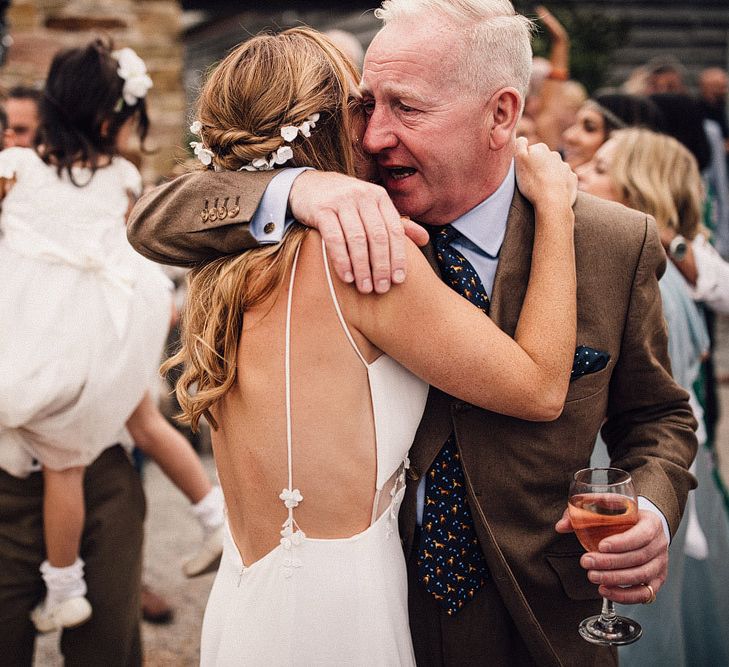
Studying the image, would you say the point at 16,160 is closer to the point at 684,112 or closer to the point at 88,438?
the point at 88,438

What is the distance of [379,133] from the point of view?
187 cm

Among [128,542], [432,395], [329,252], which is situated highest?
[329,252]

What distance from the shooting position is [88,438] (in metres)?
2.81

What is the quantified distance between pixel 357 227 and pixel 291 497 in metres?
0.55

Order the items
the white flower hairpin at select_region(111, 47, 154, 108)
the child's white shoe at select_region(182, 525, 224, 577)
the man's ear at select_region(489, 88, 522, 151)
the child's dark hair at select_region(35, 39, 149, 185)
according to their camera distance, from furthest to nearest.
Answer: the child's white shoe at select_region(182, 525, 224, 577)
the white flower hairpin at select_region(111, 47, 154, 108)
the child's dark hair at select_region(35, 39, 149, 185)
the man's ear at select_region(489, 88, 522, 151)

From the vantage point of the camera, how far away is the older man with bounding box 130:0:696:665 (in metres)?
1.83

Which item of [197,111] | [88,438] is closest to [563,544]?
[197,111]

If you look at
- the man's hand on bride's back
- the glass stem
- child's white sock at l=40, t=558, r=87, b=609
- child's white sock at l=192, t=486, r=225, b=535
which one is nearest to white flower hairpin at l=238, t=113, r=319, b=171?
the man's hand on bride's back

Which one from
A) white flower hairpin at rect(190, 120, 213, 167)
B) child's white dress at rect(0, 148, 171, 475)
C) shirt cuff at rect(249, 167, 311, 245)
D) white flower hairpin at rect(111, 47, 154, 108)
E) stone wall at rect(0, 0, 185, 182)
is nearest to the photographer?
shirt cuff at rect(249, 167, 311, 245)

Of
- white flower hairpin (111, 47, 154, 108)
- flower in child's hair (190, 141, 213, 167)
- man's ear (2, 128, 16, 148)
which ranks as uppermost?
flower in child's hair (190, 141, 213, 167)

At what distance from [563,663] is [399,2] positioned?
153 centimetres

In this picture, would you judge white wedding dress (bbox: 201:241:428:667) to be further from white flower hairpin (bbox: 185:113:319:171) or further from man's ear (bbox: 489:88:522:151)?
man's ear (bbox: 489:88:522:151)

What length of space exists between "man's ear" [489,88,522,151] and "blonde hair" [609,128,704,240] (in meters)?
1.62

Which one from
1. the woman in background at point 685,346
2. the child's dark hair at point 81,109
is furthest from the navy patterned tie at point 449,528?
the child's dark hair at point 81,109
